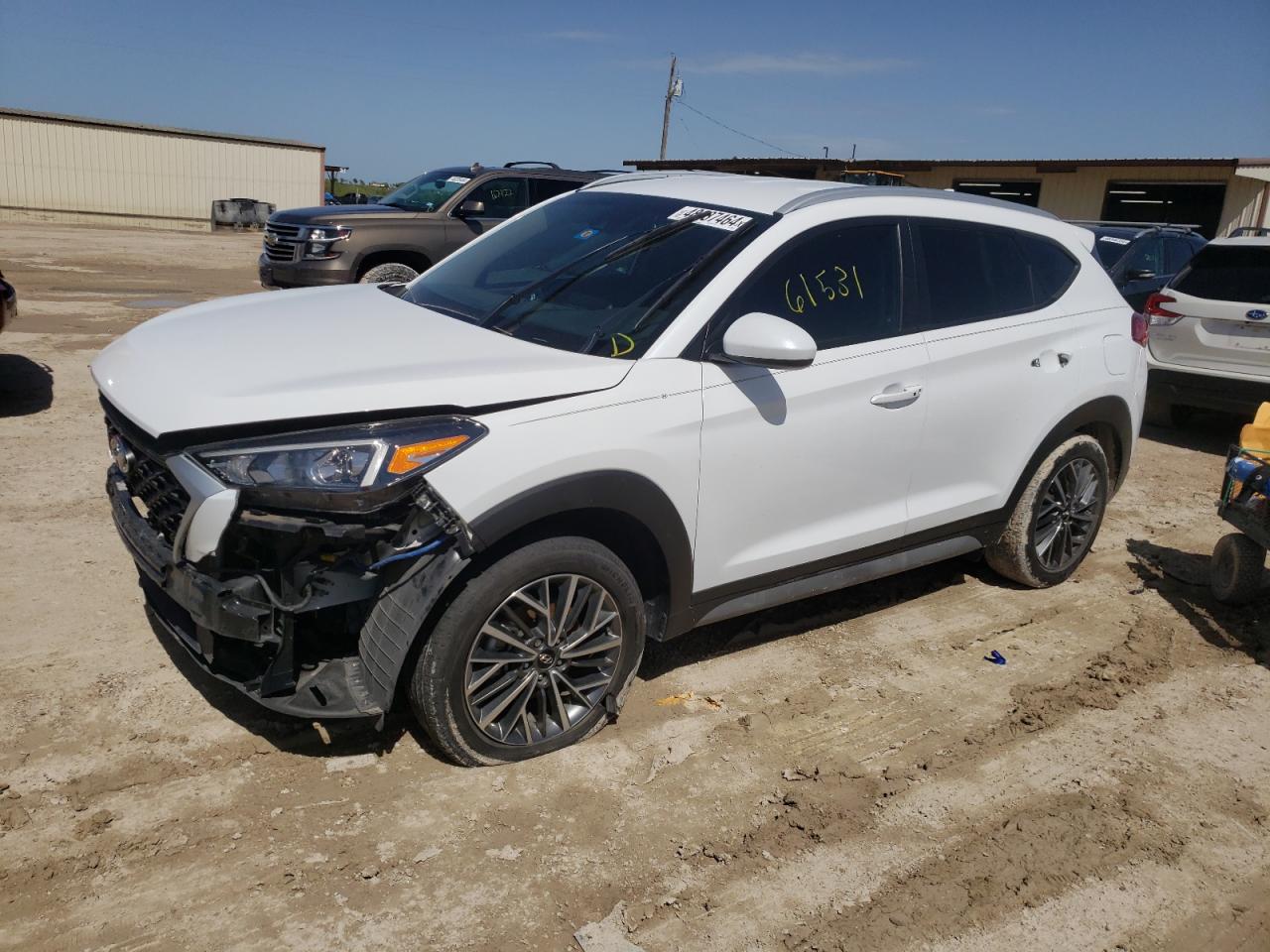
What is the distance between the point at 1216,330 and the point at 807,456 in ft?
21.3

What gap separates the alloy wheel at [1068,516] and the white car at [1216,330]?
154 inches

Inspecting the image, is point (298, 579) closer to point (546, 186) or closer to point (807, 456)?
point (807, 456)

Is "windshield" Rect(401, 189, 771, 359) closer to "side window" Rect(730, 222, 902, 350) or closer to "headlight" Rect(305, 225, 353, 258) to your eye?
"side window" Rect(730, 222, 902, 350)

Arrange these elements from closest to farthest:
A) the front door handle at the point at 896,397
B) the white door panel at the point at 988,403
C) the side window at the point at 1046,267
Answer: the front door handle at the point at 896,397 → the white door panel at the point at 988,403 → the side window at the point at 1046,267

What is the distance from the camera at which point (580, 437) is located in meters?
3.34

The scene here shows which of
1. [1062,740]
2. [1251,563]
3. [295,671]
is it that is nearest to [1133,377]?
[1251,563]

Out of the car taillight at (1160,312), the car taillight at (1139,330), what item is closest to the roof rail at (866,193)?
the car taillight at (1139,330)

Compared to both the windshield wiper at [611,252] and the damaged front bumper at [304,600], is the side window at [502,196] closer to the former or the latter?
the windshield wiper at [611,252]

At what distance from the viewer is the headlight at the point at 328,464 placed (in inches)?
116

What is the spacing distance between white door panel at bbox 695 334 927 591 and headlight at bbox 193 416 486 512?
3.61ft

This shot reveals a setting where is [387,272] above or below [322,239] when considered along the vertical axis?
below

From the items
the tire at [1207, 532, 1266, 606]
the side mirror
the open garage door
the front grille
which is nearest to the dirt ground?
the tire at [1207, 532, 1266, 606]

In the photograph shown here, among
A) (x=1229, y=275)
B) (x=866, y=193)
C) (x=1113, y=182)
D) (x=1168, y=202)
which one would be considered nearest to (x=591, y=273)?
(x=866, y=193)

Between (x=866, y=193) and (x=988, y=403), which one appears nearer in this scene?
(x=866, y=193)
